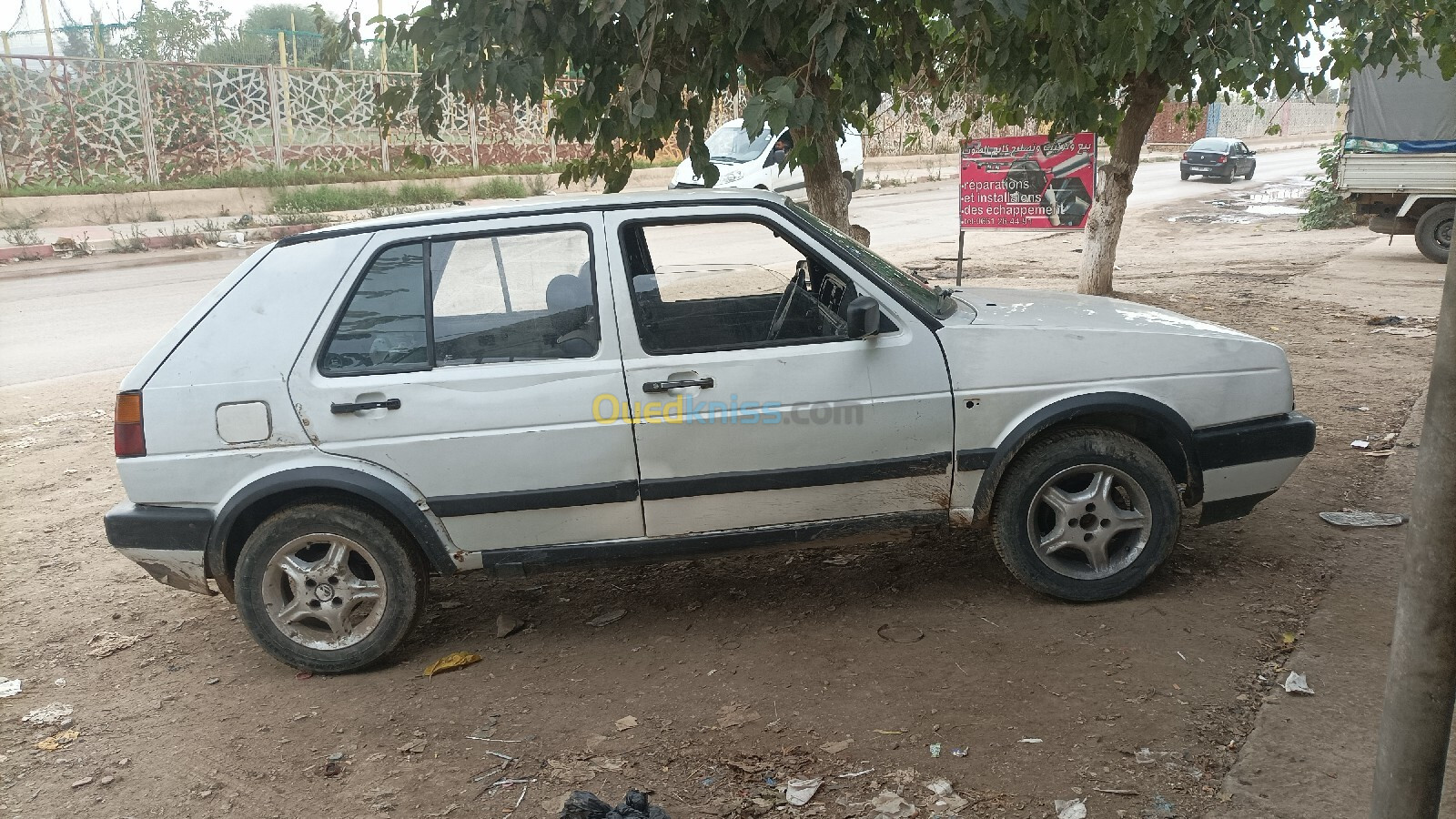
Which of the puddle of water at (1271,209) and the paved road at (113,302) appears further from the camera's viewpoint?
the puddle of water at (1271,209)

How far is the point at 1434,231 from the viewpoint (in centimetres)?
1391

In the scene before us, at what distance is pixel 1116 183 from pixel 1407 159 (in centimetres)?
627

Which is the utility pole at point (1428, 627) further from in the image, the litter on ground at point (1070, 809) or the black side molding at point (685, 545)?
the black side molding at point (685, 545)

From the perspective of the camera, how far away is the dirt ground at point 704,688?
3.19 metres

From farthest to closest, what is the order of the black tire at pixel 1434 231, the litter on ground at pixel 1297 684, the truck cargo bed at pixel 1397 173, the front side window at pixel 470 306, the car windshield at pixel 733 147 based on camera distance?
the car windshield at pixel 733 147 < the black tire at pixel 1434 231 < the truck cargo bed at pixel 1397 173 < the front side window at pixel 470 306 < the litter on ground at pixel 1297 684

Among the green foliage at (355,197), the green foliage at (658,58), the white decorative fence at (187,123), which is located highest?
the white decorative fence at (187,123)

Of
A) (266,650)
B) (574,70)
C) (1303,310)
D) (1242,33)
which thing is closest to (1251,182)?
(1303,310)

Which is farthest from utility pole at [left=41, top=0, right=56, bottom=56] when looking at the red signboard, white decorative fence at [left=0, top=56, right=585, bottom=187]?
the red signboard

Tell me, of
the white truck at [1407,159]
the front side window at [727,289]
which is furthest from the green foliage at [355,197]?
the front side window at [727,289]

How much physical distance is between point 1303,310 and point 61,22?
28.5 metres

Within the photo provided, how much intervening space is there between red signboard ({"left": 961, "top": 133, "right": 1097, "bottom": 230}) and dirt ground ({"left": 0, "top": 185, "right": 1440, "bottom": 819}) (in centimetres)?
431

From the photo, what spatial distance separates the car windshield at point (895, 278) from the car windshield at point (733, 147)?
15.8 m

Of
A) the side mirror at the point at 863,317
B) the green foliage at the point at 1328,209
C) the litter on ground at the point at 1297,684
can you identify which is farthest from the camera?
the green foliage at the point at 1328,209

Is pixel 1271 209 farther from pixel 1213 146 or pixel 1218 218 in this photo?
pixel 1213 146
